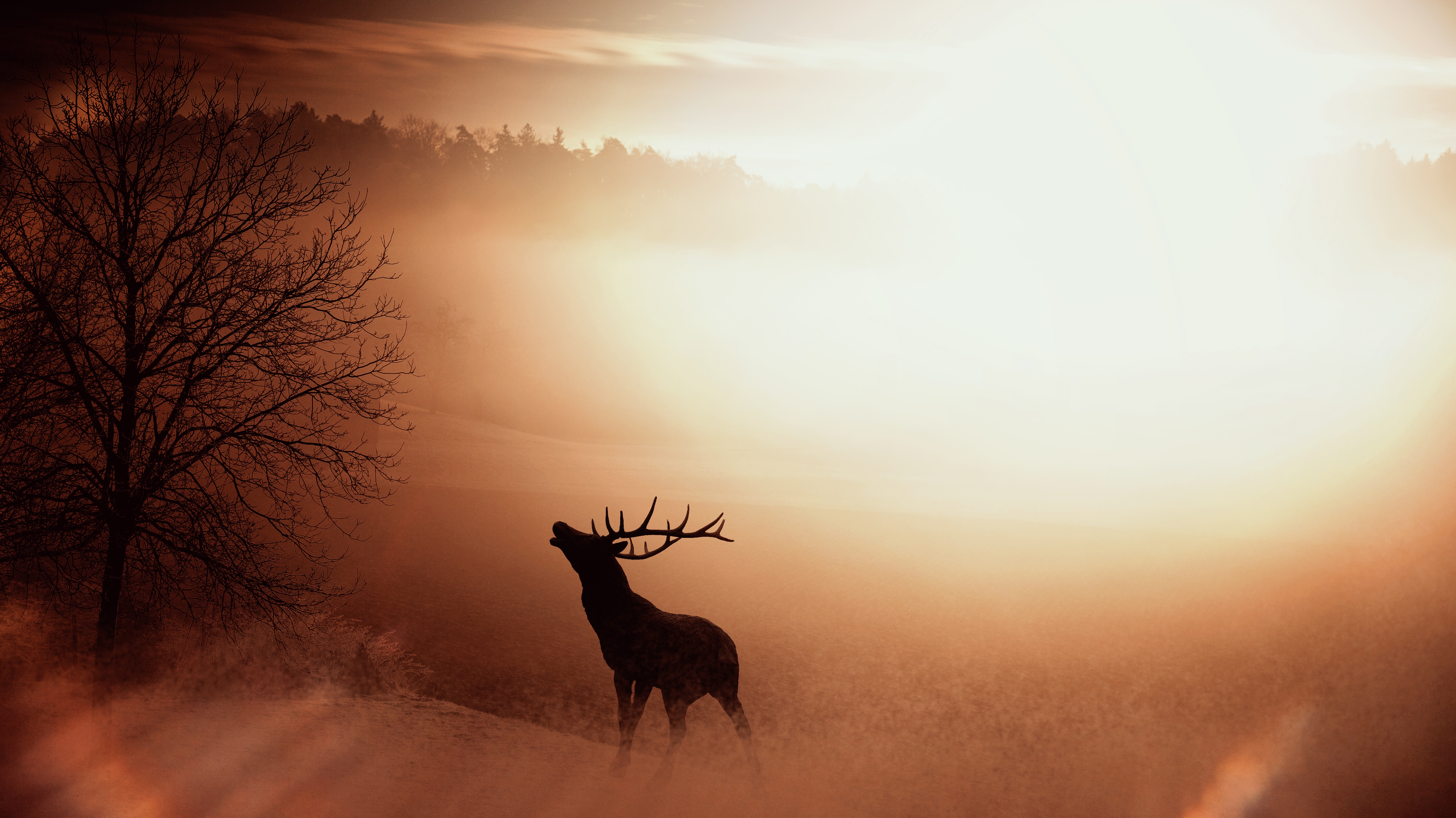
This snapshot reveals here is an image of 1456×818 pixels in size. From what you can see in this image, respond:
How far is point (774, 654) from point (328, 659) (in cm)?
929

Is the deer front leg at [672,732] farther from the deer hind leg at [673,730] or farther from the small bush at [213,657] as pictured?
the small bush at [213,657]

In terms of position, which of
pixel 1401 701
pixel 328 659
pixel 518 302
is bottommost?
pixel 1401 701

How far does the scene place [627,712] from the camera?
456 inches

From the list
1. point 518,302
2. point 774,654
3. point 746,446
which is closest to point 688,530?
point 774,654

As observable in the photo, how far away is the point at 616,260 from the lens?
405ft

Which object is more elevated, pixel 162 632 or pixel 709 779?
pixel 162 632

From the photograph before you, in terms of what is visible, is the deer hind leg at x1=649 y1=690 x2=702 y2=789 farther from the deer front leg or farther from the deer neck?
the deer neck

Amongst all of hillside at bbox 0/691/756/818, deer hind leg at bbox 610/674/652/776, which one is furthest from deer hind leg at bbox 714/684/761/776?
deer hind leg at bbox 610/674/652/776

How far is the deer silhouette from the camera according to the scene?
36.3 feet

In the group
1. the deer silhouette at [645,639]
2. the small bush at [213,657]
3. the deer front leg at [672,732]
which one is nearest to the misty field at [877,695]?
the deer front leg at [672,732]

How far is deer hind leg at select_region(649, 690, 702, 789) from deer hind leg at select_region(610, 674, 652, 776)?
32 cm

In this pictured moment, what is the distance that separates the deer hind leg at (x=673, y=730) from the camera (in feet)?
37.3

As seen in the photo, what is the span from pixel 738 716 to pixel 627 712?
1.58 m

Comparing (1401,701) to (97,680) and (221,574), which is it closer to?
(221,574)
